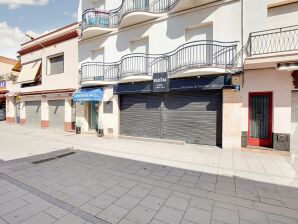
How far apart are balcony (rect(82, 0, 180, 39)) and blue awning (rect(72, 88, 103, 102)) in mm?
3688

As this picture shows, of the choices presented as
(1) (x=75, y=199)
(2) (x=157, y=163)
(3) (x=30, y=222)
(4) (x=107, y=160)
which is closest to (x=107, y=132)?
(4) (x=107, y=160)

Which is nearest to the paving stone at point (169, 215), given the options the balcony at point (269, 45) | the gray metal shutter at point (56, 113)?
the balcony at point (269, 45)

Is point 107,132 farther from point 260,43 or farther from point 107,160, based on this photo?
point 260,43

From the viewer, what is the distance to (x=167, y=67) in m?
9.56

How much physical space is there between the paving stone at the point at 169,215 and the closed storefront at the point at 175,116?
19.2 ft

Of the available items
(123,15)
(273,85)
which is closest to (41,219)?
(273,85)

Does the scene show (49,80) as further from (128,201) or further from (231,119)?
(128,201)

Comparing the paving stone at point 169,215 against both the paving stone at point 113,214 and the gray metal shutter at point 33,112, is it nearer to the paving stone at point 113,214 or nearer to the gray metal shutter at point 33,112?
the paving stone at point 113,214

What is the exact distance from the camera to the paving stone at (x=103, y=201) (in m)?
3.62

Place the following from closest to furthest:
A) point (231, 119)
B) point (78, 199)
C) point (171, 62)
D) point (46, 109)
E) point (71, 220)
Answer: point (71, 220), point (78, 199), point (231, 119), point (171, 62), point (46, 109)

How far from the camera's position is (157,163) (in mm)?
6285

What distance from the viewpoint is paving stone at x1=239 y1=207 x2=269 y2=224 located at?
10.3 ft

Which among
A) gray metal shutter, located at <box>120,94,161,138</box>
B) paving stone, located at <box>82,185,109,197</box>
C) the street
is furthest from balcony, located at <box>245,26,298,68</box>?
paving stone, located at <box>82,185,109,197</box>

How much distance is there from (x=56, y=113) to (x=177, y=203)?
13920 mm
